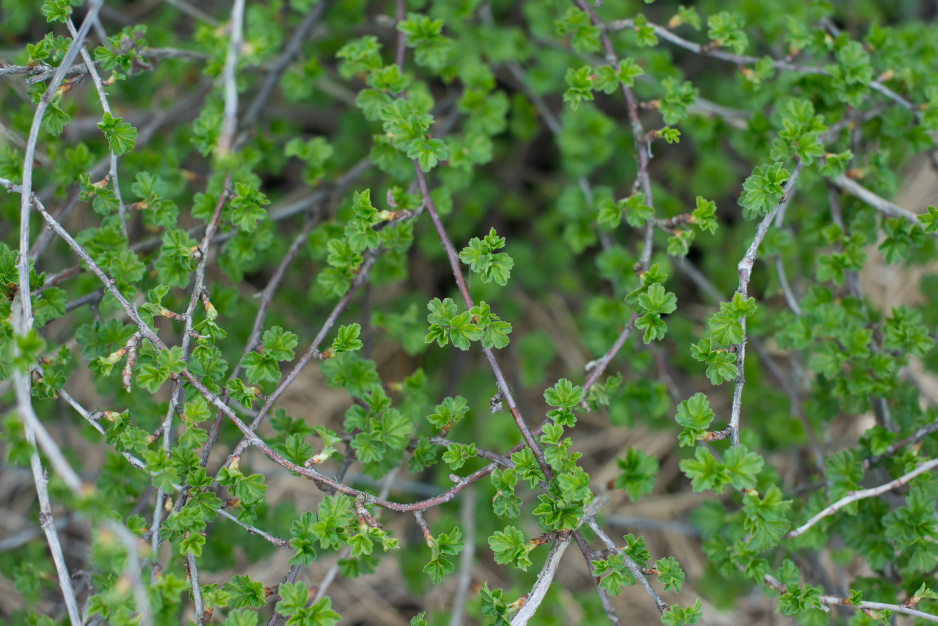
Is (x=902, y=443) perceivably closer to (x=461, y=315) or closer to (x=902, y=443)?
(x=902, y=443)

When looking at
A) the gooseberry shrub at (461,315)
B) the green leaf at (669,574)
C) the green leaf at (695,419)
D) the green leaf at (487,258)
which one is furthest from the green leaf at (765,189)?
the green leaf at (669,574)

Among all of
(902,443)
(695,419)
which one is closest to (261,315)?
(695,419)

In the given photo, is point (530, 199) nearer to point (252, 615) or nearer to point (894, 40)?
point (894, 40)

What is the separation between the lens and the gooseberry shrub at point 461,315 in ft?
5.33

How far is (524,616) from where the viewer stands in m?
1.59

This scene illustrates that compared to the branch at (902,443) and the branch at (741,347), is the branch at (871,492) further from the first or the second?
the branch at (741,347)

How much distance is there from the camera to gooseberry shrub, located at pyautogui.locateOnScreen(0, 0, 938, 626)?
163 cm

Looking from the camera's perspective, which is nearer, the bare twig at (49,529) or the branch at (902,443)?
the bare twig at (49,529)

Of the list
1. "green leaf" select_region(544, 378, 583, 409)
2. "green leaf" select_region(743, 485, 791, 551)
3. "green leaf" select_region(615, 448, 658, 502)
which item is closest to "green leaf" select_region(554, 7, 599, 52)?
"green leaf" select_region(544, 378, 583, 409)

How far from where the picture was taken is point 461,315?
164 cm

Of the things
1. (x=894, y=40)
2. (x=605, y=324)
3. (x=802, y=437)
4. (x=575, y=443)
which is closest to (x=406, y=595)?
(x=575, y=443)

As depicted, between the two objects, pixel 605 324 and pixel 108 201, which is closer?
pixel 108 201

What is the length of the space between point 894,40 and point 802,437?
4.49 ft

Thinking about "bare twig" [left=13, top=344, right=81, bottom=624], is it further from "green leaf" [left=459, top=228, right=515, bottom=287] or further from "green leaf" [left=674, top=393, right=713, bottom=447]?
"green leaf" [left=674, top=393, right=713, bottom=447]
